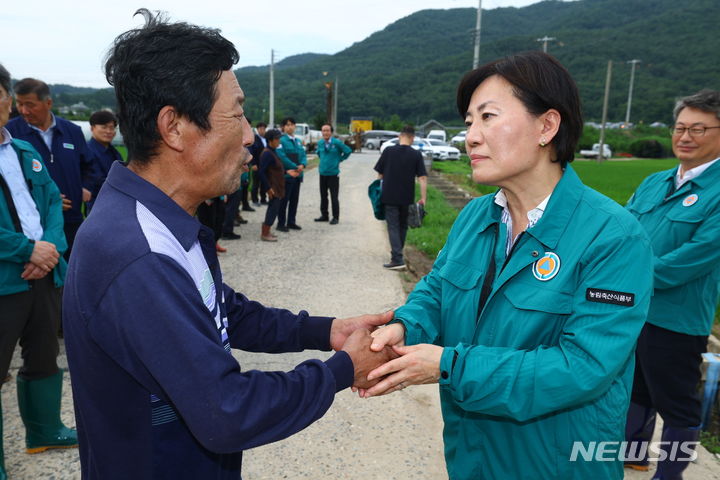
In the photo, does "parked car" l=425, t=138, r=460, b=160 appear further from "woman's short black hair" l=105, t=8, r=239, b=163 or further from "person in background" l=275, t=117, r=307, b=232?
"woman's short black hair" l=105, t=8, r=239, b=163

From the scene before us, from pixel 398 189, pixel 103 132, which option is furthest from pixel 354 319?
pixel 398 189

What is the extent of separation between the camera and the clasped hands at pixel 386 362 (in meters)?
1.76

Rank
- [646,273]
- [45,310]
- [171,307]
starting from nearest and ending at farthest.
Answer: [171,307]
[646,273]
[45,310]

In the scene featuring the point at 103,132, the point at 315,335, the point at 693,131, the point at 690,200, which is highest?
the point at 693,131

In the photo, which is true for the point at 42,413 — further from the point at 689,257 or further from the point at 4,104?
the point at 689,257

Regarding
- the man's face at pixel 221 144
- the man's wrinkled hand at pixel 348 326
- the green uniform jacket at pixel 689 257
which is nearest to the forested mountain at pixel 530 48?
the green uniform jacket at pixel 689 257

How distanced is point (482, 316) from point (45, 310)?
9.26ft

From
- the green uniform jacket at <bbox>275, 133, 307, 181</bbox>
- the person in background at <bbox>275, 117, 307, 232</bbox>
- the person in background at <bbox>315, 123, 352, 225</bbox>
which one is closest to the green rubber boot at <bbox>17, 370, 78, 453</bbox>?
the person in background at <bbox>275, 117, 307, 232</bbox>

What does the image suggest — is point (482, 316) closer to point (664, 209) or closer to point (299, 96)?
point (664, 209)

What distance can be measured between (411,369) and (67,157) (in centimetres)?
453

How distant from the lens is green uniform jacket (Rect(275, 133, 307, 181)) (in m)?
10.5

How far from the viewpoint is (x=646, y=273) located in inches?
62.6

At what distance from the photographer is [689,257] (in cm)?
276

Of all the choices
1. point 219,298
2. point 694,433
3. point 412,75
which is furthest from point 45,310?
point 412,75
